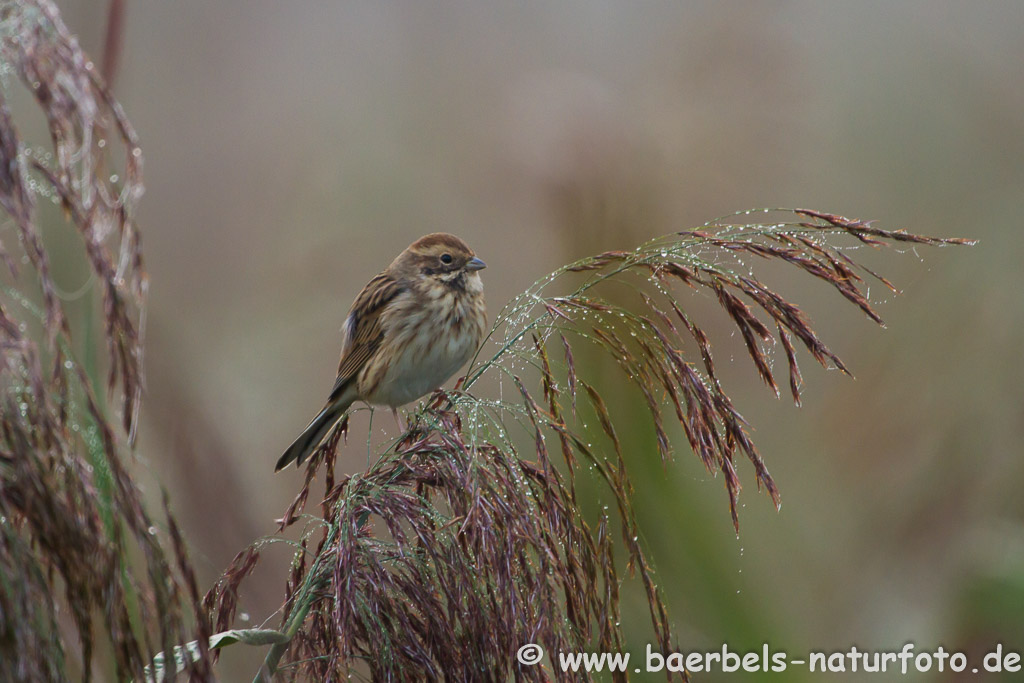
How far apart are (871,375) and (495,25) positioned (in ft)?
9.98

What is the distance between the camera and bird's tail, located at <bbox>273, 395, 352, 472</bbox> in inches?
128

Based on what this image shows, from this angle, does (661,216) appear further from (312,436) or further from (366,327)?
(312,436)

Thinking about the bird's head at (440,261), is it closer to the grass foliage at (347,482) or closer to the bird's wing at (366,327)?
the bird's wing at (366,327)

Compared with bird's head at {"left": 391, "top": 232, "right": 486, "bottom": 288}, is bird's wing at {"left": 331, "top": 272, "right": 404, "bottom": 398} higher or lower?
lower

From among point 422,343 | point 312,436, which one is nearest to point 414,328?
point 422,343

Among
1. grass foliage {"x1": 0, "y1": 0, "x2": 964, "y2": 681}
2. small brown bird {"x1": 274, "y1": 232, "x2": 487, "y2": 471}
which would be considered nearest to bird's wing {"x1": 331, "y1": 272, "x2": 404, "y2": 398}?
small brown bird {"x1": 274, "y1": 232, "x2": 487, "y2": 471}

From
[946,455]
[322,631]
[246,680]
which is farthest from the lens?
[946,455]

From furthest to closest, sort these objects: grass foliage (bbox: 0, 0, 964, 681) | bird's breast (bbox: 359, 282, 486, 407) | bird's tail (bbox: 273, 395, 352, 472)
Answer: bird's breast (bbox: 359, 282, 486, 407) < bird's tail (bbox: 273, 395, 352, 472) < grass foliage (bbox: 0, 0, 964, 681)

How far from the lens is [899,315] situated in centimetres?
367

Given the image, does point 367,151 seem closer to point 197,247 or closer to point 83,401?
point 197,247

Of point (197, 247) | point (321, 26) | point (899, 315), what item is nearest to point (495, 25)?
point (321, 26)

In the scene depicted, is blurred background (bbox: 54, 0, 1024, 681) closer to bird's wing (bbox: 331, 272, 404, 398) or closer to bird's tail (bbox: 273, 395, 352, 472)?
bird's tail (bbox: 273, 395, 352, 472)

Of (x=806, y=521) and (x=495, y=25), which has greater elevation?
(x=495, y=25)

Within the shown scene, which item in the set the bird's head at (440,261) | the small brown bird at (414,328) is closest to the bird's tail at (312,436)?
the small brown bird at (414,328)
